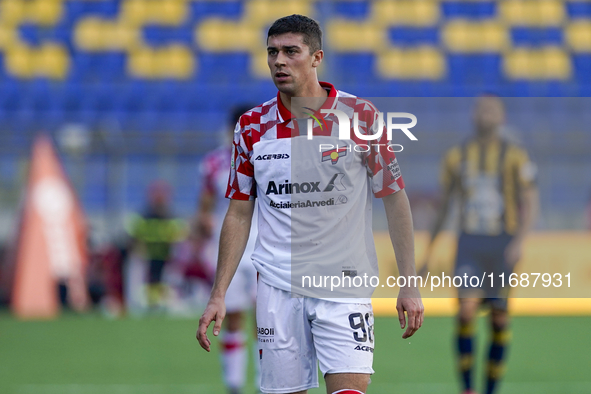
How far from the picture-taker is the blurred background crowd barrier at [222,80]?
12688 mm

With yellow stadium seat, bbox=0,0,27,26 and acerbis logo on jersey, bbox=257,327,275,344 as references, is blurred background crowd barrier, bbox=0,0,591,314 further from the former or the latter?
acerbis logo on jersey, bbox=257,327,275,344

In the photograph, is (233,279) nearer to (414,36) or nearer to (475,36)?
(414,36)

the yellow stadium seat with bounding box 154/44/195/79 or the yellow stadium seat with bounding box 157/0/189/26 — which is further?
the yellow stadium seat with bounding box 157/0/189/26

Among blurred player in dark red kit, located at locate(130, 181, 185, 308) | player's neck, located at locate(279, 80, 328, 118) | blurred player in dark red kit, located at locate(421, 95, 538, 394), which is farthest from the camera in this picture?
blurred player in dark red kit, located at locate(130, 181, 185, 308)

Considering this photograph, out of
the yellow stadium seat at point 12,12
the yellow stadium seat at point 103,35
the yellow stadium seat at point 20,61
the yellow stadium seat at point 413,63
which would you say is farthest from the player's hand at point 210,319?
the yellow stadium seat at point 12,12

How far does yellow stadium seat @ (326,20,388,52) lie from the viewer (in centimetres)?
1817

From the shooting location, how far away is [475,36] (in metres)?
18.3

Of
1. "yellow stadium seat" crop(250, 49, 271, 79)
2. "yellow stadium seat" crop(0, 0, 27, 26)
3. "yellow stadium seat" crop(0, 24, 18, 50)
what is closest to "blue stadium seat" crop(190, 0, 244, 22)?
"yellow stadium seat" crop(250, 49, 271, 79)

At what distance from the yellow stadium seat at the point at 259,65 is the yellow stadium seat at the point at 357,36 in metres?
1.58

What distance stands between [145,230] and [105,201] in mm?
809

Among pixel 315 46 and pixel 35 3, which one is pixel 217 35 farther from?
pixel 315 46

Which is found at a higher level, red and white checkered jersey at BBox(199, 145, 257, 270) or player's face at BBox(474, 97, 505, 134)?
player's face at BBox(474, 97, 505, 134)

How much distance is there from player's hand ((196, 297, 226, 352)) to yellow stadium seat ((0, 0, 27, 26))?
16.7 m

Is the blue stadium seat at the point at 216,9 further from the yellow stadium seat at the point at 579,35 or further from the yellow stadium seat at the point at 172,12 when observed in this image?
the yellow stadium seat at the point at 579,35
